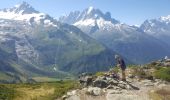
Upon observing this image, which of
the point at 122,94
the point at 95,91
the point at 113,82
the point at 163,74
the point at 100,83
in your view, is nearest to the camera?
the point at 122,94

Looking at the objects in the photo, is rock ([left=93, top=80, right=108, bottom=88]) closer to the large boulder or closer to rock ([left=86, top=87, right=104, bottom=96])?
the large boulder

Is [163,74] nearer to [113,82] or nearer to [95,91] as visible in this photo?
[113,82]

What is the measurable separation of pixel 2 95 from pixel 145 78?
2761 centimetres

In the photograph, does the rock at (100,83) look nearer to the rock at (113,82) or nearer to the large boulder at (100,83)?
the large boulder at (100,83)

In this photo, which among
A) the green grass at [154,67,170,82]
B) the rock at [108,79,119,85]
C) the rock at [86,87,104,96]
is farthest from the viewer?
the green grass at [154,67,170,82]

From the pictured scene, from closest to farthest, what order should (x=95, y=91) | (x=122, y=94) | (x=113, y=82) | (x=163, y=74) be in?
(x=122, y=94) → (x=95, y=91) → (x=113, y=82) → (x=163, y=74)

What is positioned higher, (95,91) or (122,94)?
(95,91)

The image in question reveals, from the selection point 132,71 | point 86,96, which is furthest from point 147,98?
point 132,71

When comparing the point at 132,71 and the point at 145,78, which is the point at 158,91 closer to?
the point at 145,78

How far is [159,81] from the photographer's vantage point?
64.0 metres

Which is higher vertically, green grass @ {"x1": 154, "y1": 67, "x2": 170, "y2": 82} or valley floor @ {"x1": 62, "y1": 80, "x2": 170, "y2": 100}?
green grass @ {"x1": 154, "y1": 67, "x2": 170, "y2": 82}

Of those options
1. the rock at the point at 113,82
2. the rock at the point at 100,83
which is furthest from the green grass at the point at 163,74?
the rock at the point at 100,83

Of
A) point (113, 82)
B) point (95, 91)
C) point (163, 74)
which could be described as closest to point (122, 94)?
point (95, 91)

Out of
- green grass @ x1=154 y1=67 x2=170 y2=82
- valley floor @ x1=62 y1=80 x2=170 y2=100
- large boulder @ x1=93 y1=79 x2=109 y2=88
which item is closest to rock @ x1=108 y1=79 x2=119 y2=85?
large boulder @ x1=93 y1=79 x2=109 y2=88
